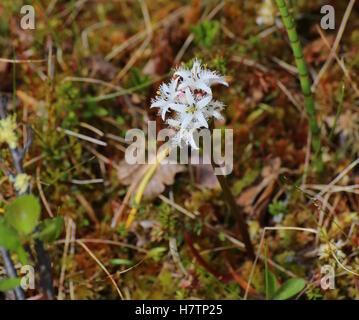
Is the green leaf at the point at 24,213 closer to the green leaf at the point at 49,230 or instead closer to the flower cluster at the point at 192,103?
the green leaf at the point at 49,230

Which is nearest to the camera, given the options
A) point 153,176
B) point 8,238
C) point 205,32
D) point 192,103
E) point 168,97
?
point 8,238

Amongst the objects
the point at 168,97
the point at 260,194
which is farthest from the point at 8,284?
the point at 260,194

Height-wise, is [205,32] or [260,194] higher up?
[205,32]

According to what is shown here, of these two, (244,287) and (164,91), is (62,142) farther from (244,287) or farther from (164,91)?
(244,287)

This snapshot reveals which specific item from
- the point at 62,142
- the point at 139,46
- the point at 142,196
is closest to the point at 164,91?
the point at 142,196

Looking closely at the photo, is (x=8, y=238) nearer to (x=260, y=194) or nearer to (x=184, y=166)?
(x=184, y=166)

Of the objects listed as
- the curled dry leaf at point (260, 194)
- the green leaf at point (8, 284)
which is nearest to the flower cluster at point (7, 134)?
the green leaf at point (8, 284)
